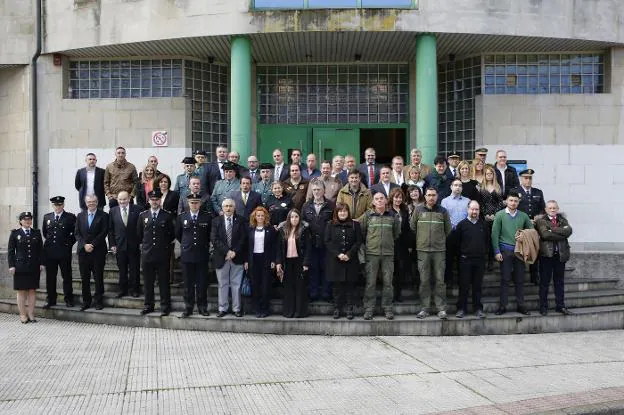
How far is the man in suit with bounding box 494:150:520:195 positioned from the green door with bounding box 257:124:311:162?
574cm

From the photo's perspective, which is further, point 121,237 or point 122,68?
point 122,68

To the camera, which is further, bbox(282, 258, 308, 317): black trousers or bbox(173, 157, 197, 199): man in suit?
bbox(173, 157, 197, 199): man in suit

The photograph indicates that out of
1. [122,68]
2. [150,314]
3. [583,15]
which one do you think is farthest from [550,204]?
[122,68]

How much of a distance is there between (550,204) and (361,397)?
5.27 metres

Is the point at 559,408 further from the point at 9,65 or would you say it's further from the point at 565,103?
the point at 9,65

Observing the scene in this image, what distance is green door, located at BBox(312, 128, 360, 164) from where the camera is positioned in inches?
602

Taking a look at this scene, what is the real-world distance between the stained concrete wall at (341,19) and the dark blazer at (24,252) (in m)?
5.18

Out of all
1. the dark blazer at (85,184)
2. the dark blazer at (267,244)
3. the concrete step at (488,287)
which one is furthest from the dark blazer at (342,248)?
the dark blazer at (85,184)

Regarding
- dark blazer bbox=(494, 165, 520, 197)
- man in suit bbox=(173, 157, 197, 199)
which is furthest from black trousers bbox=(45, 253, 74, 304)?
dark blazer bbox=(494, 165, 520, 197)

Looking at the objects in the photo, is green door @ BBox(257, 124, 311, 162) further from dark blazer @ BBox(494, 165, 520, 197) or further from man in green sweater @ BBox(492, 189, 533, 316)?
man in green sweater @ BBox(492, 189, 533, 316)

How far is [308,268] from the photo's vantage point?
932cm

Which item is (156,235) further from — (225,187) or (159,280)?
(225,187)

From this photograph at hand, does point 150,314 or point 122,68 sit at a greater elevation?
point 122,68

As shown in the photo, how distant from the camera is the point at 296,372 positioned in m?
6.98
